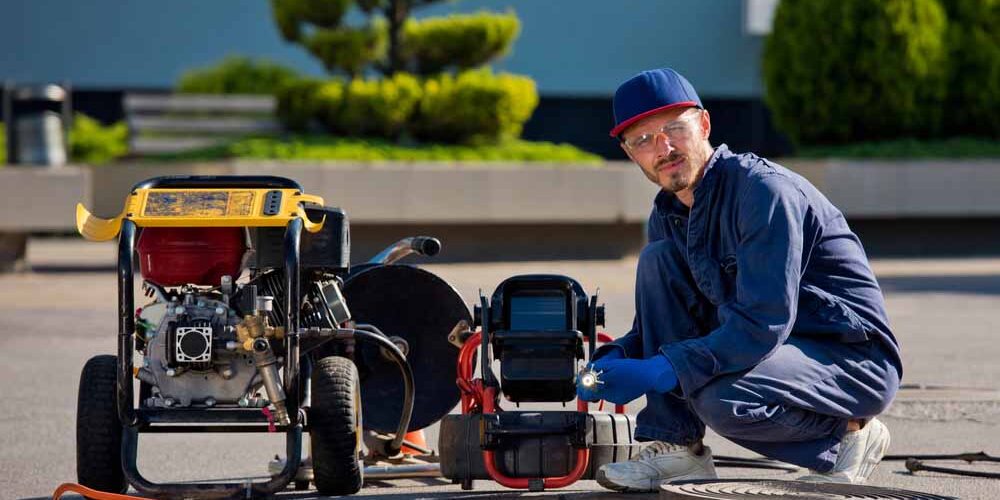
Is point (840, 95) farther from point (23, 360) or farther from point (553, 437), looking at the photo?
point (553, 437)

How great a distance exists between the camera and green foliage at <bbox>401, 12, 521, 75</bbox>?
58.8ft

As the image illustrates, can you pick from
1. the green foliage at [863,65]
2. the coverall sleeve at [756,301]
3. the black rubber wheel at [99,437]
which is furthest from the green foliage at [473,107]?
the coverall sleeve at [756,301]

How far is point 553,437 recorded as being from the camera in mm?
4715

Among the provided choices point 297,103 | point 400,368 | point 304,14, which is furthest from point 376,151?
point 400,368

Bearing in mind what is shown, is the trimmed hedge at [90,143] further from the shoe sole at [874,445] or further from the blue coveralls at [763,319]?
the shoe sole at [874,445]

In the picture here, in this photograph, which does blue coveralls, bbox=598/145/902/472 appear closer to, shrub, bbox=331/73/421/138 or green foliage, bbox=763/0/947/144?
shrub, bbox=331/73/421/138

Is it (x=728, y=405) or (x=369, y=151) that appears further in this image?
(x=369, y=151)

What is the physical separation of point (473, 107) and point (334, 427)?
12.7 m

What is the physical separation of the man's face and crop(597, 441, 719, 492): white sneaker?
0.79m

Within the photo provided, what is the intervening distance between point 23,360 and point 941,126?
13.0m

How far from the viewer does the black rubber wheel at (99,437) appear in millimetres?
4832

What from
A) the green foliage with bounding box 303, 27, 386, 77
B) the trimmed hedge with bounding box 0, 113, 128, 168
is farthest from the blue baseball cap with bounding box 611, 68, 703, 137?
the trimmed hedge with bounding box 0, 113, 128, 168

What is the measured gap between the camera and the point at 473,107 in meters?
17.4

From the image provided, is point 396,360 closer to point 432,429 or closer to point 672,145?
point 672,145
